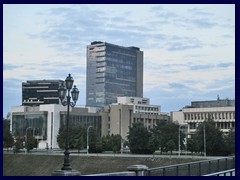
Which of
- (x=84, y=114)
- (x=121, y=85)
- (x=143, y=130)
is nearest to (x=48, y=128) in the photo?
(x=84, y=114)

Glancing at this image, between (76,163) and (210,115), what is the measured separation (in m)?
47.9

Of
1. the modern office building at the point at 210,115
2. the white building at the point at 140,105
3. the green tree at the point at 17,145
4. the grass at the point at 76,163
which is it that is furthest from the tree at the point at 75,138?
the white building at the point at 140,105

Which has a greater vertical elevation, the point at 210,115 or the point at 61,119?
the point at 210,115

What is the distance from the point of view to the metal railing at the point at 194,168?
17320 mm

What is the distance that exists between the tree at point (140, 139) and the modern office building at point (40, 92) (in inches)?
2621

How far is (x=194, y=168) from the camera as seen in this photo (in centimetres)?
2109

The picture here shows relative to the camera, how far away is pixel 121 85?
6550 inches

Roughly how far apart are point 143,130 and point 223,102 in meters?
49.6

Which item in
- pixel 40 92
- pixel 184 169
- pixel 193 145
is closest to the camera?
pixel 184 169

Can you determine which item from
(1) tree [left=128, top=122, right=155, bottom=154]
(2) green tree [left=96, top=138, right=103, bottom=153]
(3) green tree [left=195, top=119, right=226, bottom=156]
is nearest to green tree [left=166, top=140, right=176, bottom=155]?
(1) tree [left=128, top=122, right=155, bottom=154]

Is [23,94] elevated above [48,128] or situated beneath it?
elevated above

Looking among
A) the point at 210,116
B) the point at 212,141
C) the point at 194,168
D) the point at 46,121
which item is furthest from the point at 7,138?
the point at 194,168

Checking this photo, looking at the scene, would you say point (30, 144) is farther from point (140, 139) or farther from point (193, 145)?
point (193, 145)

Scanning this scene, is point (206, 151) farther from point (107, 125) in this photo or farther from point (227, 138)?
point (107, 125)
